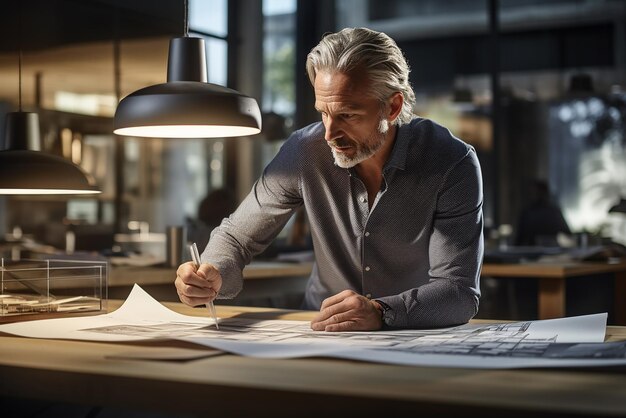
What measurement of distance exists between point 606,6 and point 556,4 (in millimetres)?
588

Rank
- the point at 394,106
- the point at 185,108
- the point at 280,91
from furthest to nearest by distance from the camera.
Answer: the point at 280,91, the point at 394,106, the point at 185,108

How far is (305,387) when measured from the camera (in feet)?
3.68

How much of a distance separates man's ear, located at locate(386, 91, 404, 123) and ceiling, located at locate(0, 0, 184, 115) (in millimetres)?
4023

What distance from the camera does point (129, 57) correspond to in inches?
271

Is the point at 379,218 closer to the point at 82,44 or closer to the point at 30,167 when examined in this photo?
the point at 30,167

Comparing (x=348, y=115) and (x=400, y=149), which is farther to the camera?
(x=400, y=149)

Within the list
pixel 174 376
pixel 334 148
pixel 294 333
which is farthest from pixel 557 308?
pixel 174 376

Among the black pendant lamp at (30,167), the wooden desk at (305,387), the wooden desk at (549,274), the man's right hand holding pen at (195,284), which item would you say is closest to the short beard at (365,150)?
the man's right hand holding pen at (195,284)

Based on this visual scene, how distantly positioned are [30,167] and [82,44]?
4.34 metres

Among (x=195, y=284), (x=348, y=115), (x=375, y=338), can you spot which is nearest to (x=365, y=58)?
(x=348, y=115)

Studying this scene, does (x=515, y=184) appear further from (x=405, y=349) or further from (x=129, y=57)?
(x=405, y=349)

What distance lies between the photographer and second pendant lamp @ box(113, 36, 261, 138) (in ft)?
6.39

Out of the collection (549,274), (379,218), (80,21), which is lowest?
(549,274)

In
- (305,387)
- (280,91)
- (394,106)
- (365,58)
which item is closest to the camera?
(305,387)
